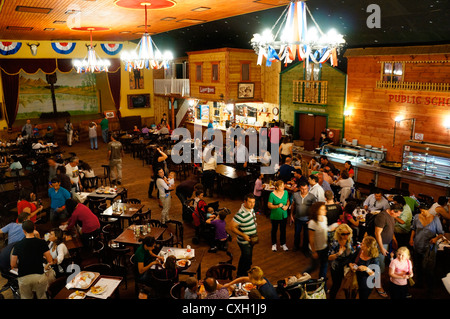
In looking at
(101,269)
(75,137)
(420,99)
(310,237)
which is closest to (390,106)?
(420,99)

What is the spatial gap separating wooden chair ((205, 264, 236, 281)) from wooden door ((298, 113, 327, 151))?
32.8 feet

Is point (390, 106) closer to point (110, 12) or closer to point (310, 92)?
point (310, 92)

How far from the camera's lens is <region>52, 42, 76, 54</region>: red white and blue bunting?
18.8 m

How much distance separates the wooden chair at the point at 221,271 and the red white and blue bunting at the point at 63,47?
17.6 meters

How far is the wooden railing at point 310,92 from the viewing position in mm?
13836

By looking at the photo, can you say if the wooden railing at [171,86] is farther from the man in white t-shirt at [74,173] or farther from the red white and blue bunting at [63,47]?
the man in white t-shirt at [74,173]

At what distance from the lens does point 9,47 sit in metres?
17.5

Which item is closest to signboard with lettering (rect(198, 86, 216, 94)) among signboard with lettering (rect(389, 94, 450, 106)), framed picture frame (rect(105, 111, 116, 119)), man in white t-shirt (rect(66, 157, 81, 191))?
framed picture frame (rect(105, 111, 116, 119))

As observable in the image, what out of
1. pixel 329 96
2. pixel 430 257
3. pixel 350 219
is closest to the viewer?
pixel 430 257

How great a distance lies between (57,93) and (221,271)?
2117cm

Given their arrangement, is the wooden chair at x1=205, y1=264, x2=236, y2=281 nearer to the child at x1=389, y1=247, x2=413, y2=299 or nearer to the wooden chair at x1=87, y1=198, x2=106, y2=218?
the child at x1=389, y1=247, x2=413, y2=299

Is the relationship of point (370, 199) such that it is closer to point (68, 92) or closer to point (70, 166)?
point (70, 166)

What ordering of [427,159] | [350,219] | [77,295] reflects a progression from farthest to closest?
[427,159]
[350,219]
[77,295]

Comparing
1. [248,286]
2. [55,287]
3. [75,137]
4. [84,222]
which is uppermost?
[75,137]
